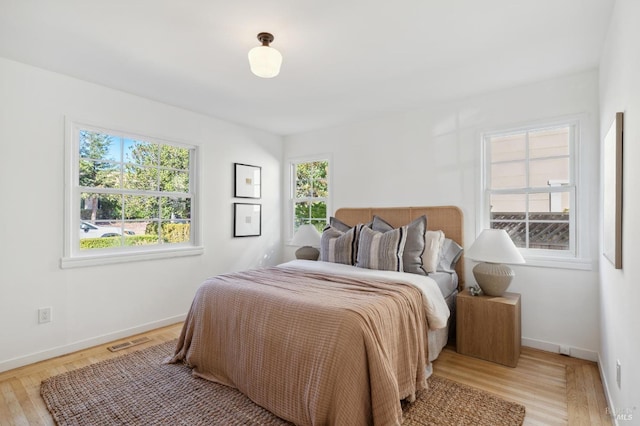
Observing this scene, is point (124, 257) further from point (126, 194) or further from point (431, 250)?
point (431, 250)

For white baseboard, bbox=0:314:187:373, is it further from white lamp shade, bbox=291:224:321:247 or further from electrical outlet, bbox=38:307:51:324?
white lamp shade, bbox=291:224:321:247

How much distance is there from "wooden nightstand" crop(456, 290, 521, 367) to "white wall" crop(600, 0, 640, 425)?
0.58 meters

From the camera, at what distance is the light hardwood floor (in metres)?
1.96

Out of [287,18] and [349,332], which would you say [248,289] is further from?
[287,18]

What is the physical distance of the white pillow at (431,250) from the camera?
2969mm

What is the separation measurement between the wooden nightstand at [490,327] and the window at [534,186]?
25.2 inches

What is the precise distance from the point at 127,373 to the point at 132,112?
245cm

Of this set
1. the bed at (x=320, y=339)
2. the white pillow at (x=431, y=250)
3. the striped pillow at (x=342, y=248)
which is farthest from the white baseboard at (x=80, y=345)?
the white pillow at (x=431, y=250)

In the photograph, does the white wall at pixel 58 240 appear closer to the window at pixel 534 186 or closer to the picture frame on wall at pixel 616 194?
the window at pixel 534 186

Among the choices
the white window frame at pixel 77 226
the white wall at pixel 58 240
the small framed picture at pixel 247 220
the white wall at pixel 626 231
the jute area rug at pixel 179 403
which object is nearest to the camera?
the white wall at pixel 626 231

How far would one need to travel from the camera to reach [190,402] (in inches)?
82.0

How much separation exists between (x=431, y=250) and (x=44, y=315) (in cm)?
343

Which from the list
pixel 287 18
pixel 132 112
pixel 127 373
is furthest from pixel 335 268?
pixel 132 112

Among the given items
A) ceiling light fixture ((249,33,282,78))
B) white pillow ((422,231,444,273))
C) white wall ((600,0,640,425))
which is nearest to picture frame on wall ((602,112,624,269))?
white wall ((600,0,640,425))
